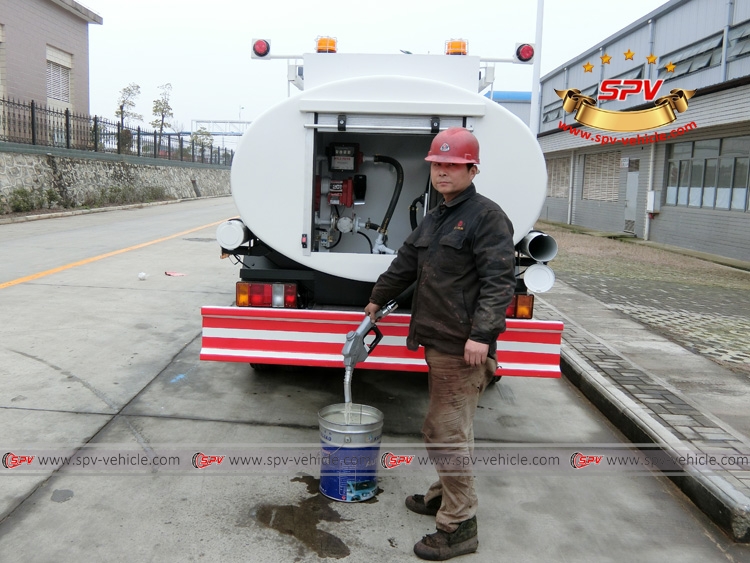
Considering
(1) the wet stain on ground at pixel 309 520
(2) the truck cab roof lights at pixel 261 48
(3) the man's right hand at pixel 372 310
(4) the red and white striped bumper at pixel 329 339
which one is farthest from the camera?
(2) the truck cab roof lights at pixel 261 48

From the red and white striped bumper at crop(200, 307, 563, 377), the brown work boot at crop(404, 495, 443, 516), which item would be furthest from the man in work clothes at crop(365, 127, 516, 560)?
the red and white striped bumper at crop(200, 307, 563, 377)

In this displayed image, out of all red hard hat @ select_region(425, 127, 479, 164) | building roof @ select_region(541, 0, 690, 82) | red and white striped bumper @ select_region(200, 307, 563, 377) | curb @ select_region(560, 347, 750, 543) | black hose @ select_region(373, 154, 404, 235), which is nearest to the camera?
red hard hat @ select_region(425, 127, 479, 164)

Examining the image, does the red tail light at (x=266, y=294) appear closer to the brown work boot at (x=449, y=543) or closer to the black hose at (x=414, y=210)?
the black hose at (x=414, y=210)

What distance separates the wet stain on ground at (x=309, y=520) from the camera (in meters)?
3.35

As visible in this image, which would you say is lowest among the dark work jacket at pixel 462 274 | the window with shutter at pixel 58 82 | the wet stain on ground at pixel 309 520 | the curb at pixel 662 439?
the wet stain on ground at pixel 309 520

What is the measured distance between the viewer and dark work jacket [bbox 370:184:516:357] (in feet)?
10.3

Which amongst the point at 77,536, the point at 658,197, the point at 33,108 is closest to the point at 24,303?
the point at 77,536

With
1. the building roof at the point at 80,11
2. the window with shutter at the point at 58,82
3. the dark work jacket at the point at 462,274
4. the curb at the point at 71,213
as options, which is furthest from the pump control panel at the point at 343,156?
the building roof at the point at 80,11

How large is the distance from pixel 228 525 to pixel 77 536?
711 millimetres

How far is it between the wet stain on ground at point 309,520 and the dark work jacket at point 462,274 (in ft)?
3.44

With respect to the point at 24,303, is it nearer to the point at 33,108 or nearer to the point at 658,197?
the point at 33,108

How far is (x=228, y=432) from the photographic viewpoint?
4.73 m

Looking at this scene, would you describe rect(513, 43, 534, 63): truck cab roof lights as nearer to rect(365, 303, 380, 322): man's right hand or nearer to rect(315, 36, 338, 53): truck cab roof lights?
rect(315, 36, 338, 53): truck cab roof lights

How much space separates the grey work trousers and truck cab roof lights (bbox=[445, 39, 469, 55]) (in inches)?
108
